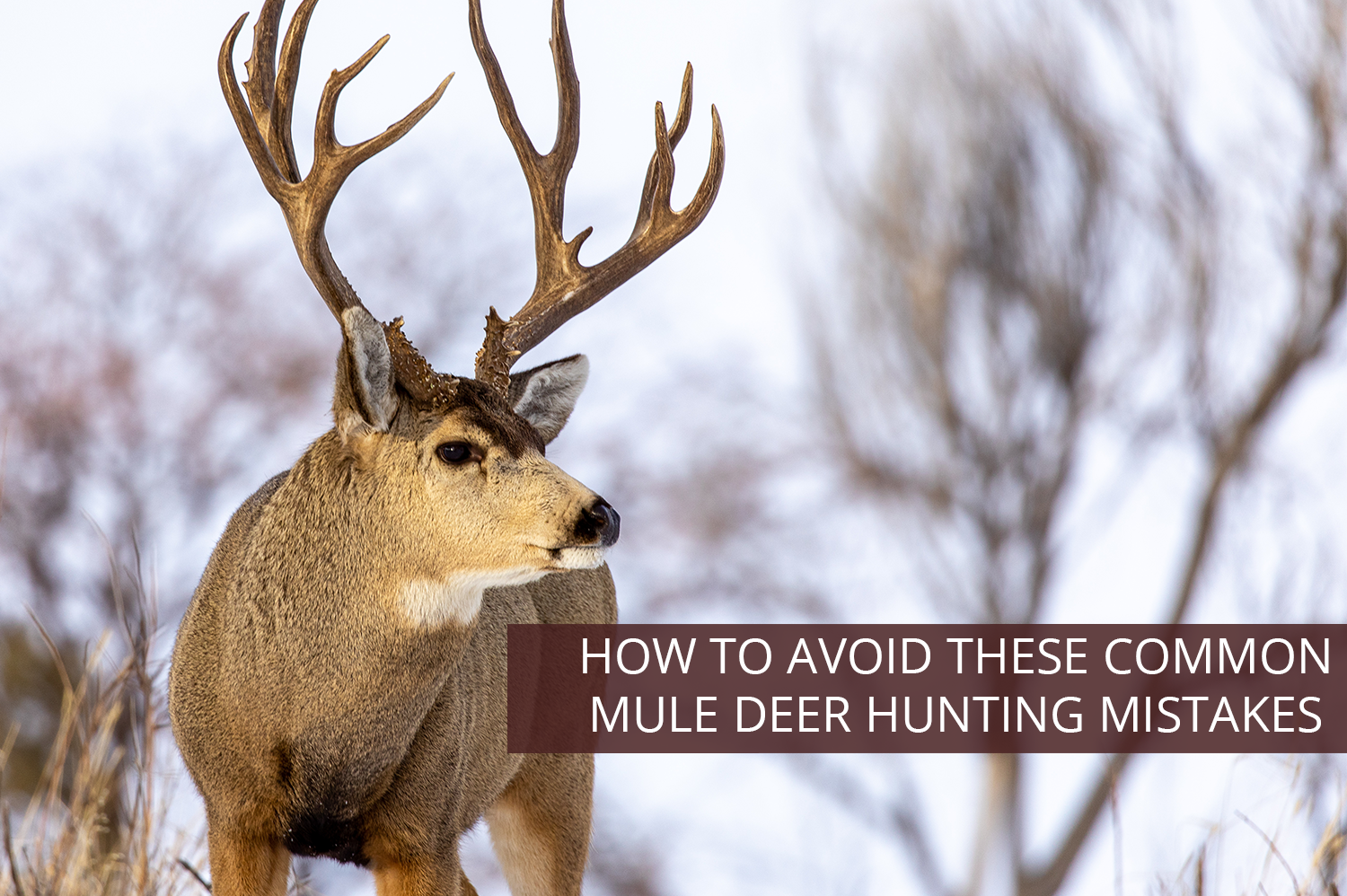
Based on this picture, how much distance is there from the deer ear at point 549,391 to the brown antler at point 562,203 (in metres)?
0.10

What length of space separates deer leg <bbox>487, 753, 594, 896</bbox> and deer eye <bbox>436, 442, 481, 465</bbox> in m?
1.53

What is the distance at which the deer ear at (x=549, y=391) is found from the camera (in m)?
4.21

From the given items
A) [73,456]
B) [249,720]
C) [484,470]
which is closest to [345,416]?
[484,470]

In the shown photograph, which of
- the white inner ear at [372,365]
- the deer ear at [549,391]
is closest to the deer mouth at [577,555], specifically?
the white inner ear at [372,365]

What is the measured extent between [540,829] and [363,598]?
60.1 inches

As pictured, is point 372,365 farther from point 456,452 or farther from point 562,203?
point 562,203

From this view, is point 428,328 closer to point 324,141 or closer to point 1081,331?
point 1081,331

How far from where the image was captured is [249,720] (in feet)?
12.1

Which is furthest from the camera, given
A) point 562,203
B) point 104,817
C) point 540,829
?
point 540,829

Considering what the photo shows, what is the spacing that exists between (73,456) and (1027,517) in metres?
9.08

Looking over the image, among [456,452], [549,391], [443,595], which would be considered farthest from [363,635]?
[549,391]

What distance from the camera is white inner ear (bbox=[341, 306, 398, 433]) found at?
11.7 feet

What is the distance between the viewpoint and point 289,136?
420 centimetres

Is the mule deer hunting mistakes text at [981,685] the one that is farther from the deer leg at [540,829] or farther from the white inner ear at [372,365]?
the white inner ear at [372,365]
